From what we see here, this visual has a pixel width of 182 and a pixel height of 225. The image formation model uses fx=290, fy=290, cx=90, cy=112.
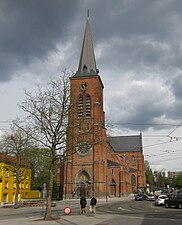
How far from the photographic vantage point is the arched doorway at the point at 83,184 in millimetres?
54125

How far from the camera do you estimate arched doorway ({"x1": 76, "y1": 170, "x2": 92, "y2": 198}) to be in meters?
54.1

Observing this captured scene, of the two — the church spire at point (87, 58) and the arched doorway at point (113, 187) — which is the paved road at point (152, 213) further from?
the church spire at point (87, 58)

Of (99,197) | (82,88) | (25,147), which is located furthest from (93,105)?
(25,147)

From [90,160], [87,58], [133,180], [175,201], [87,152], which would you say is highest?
[87,58]

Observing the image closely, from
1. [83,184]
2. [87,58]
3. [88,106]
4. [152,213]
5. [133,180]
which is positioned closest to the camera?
[152,213]

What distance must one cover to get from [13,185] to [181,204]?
27641 millimetres

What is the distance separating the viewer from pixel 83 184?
5506cm

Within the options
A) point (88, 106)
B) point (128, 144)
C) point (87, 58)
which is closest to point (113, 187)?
point (88, 106)

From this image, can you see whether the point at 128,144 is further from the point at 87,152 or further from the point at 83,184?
the point at 83,184

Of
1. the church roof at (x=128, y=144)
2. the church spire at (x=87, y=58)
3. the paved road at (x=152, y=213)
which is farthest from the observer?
the church roof at (x=128, y=144)

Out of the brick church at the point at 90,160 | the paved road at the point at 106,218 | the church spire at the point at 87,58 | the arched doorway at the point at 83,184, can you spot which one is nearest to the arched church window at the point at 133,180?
the brick church at the point at 90,160

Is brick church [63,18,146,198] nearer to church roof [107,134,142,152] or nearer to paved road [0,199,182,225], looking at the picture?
church roof [107,134,142,152]

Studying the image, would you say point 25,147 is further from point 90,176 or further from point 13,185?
point 90,176

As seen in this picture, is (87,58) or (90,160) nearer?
(90,160)
